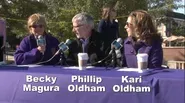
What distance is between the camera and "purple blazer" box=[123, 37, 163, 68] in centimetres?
406

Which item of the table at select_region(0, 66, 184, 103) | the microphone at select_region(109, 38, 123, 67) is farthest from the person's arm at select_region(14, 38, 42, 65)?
the microphone at select_region(109, 38, 123, 67)

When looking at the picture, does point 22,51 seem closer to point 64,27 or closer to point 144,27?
point 144,27

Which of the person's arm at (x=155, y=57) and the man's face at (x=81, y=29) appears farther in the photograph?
the man's face at (x=81, y=29)

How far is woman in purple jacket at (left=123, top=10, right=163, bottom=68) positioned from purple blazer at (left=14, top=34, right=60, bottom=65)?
0.92 meters

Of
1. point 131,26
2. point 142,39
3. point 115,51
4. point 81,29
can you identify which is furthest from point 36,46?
point 142,39

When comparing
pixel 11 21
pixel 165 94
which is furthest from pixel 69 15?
pixel 165 94

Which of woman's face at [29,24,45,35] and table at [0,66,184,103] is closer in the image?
table at [0,66,184,103]

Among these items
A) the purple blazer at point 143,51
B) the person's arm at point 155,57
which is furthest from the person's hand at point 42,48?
the person's arm at point 155,57

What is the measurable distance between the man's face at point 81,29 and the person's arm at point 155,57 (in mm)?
926

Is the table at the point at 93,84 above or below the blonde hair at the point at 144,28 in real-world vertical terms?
below

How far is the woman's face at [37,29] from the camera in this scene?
483 centimetres

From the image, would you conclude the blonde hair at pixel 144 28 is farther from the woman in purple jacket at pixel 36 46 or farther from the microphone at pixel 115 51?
the woman in purple jacket at pixel 36 46

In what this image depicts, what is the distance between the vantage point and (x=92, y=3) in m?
22.9

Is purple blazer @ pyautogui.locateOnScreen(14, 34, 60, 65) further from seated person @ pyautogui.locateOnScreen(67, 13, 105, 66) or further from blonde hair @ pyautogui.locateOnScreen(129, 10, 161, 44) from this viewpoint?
blonde hair @ pyautogui.locateOnScreen(129, 10, 161, 44)
